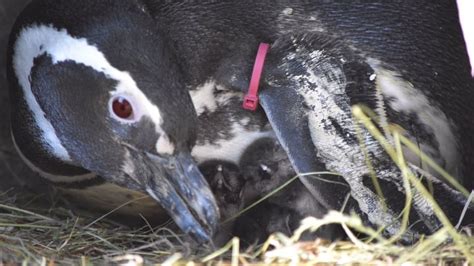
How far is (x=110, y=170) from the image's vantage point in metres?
2.64

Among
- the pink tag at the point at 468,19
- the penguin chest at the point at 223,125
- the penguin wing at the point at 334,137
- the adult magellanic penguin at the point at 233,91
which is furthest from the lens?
the penguin chest at the point at 223,125

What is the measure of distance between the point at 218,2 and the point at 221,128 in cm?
36

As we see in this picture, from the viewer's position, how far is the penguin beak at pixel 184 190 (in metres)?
2.55

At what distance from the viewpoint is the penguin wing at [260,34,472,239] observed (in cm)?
275

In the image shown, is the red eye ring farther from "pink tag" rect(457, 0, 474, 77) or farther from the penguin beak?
"pink tag" rect(457, 0, 474, 77)

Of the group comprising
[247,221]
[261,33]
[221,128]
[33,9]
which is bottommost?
[247,221]

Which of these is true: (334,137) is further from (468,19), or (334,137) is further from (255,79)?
(468,19)

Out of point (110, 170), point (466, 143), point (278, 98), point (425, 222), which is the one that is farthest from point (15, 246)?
point (466, 143)

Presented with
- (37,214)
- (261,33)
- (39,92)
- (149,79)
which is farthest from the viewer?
(37,214)

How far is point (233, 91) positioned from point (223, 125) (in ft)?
0.37

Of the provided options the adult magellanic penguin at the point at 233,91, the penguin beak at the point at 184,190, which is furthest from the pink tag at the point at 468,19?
the penguin beak at the point at 184,190

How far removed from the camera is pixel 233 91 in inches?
115

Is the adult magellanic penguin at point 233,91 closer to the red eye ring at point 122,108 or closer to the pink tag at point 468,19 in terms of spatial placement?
the red eye ring at point 122,108

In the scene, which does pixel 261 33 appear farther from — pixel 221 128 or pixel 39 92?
pixel 39 92
